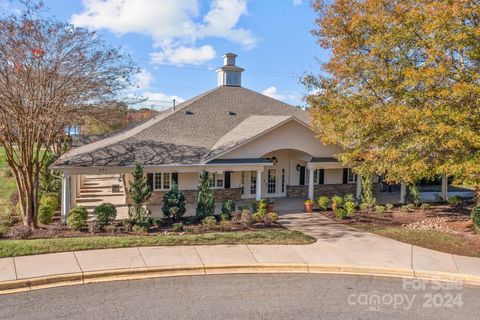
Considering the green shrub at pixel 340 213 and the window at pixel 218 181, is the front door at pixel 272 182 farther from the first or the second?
the green shrub at pixel 340 213

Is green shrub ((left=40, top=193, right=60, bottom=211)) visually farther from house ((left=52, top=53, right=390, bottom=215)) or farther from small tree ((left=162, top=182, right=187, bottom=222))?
small tree ((left=162, top=182, right=187, bottom=222))

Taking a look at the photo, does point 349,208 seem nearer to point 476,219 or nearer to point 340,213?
point 340,213

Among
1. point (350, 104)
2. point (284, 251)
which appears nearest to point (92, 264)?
point (284, 251)

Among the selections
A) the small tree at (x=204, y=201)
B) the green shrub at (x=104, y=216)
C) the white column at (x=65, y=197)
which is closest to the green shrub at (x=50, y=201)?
the white column at (x=65, y=197)

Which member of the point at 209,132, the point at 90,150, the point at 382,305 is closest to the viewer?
the point at 382,305

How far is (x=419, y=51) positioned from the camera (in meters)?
15.1

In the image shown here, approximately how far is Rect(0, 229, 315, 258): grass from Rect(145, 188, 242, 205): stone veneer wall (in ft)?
24.0

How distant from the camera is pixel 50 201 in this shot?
17641mm

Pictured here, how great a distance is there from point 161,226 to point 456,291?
34.6ft

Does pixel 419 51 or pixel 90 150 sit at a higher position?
pixel 419 51

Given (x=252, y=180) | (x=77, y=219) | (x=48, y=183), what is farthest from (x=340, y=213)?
(x=48, y=183)

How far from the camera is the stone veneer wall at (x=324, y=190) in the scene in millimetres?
24019

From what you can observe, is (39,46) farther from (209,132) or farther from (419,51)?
(419,51)

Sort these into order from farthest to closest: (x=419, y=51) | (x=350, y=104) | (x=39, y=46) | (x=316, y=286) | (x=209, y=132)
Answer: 1. (x=209, y=132)
2. (x=350, y=104)
3. (x=419, y=51)
4. (x=39, y=46)
5. (x=316, y=286)
